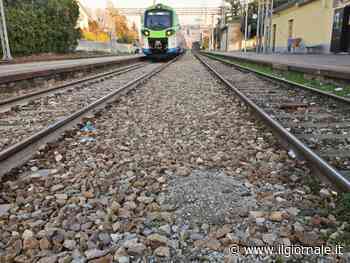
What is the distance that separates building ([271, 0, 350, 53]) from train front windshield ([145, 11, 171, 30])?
1118 cm

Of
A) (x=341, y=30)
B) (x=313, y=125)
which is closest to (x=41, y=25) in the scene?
(x=341, y=30)

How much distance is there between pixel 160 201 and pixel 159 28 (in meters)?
19.5

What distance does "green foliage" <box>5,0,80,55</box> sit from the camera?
83.8ft

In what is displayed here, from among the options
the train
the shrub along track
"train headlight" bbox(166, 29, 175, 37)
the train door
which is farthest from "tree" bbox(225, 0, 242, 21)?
the shrub along track

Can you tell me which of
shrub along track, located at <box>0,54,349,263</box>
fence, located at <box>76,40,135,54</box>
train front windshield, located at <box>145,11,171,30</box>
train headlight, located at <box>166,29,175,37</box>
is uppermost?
train front windshield, located at <box>145,11,171,30</box>

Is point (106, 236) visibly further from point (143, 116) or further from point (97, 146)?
point (143, 116)

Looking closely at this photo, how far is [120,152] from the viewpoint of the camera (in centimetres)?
379

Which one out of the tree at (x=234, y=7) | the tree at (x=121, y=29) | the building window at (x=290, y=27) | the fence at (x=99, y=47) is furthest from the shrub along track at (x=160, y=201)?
the tree at (x=121, y=29)

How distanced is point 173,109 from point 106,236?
4.26 meters

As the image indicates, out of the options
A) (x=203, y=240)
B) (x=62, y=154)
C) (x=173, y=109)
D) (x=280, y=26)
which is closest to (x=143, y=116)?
(x=173, y=109)

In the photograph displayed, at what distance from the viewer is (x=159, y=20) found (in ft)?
68.8

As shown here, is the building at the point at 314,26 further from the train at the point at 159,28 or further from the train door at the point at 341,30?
the train at the point at 159,28

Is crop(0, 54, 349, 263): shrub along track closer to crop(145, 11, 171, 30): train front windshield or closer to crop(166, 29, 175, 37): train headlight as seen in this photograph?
crop(166, 29, 175, 37): train headlight

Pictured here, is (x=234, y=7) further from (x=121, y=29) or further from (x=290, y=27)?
(x=290, y=27)
